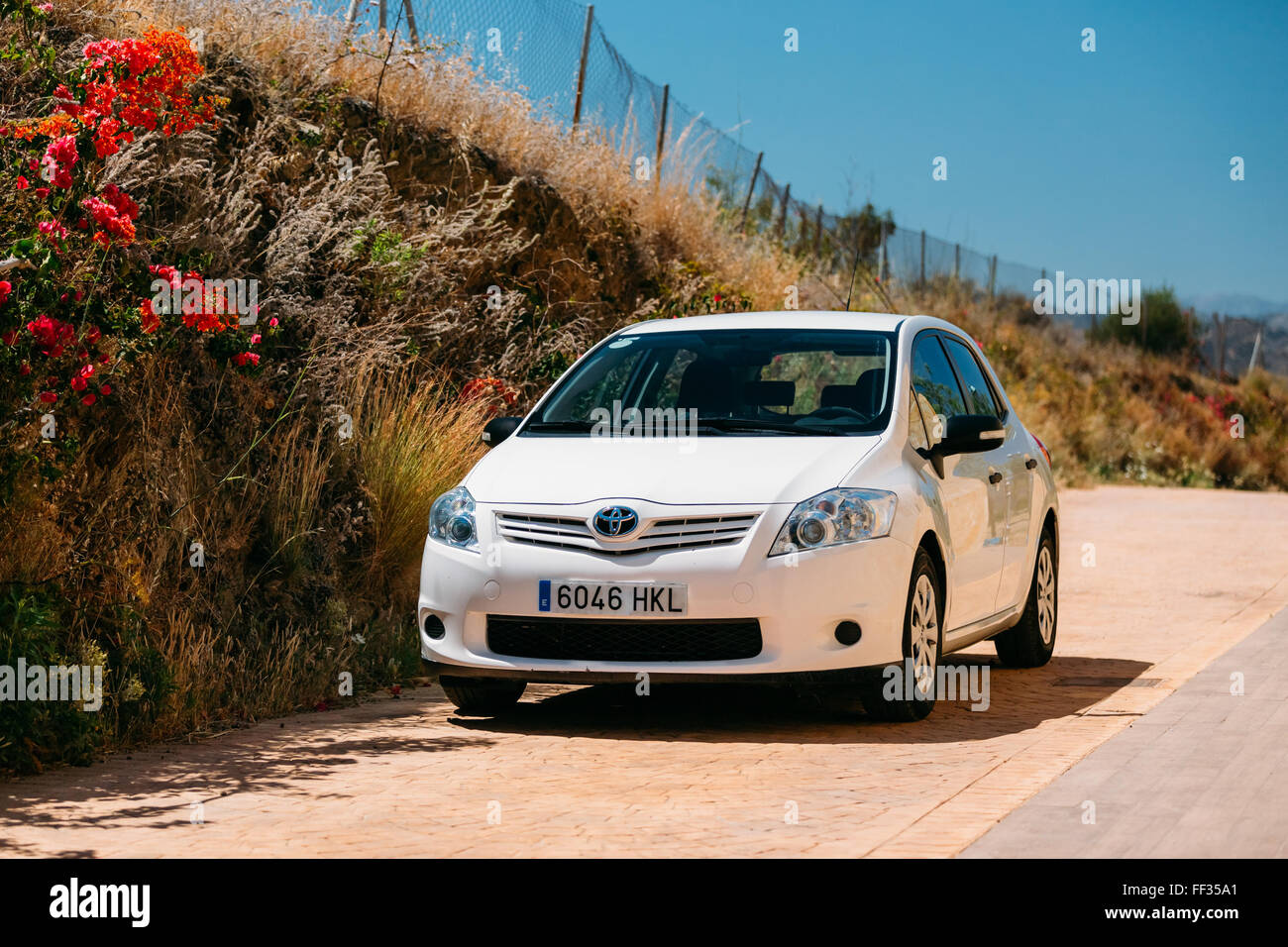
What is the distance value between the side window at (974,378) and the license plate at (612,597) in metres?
2.92

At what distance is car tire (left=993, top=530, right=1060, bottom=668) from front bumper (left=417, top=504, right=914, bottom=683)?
2489mm

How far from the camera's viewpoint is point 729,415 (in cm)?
865

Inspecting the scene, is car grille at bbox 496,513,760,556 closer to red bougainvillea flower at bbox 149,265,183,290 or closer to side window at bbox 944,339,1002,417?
red bougainvillea flower at bbox 149,265,183,290

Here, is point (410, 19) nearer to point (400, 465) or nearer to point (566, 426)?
point (400, 465)

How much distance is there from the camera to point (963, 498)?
8.56 m

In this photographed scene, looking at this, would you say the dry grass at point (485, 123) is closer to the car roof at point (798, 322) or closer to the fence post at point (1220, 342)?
the car roof at point (798, 322)

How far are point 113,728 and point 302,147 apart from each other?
6.77m

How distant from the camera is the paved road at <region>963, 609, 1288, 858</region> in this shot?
5477 millimetres

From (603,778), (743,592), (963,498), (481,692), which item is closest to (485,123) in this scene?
(963,498)

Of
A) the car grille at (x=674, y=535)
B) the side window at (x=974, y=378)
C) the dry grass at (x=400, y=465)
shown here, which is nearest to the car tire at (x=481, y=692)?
the car grille at (x=674, y=535)

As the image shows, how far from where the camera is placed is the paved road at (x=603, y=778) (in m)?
5.73

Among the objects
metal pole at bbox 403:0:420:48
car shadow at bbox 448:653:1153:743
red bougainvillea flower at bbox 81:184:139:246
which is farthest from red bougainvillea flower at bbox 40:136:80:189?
metal pole at bbox 403:0:420:48

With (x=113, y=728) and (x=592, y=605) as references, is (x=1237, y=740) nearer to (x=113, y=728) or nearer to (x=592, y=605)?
(x=592, y=605)

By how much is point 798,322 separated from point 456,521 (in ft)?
7.59
